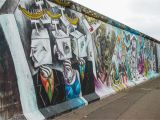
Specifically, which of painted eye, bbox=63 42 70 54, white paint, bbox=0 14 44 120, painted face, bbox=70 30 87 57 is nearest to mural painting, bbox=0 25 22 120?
white paint, bbox=0 14 44 120

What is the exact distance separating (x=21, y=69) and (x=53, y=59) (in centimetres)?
198

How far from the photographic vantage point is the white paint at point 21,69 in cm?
823

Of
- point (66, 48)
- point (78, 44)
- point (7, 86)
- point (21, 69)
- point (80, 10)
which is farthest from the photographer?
point (80, 10)

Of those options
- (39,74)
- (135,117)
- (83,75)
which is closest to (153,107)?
(135,117)

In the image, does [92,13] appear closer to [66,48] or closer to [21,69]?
[66,48]

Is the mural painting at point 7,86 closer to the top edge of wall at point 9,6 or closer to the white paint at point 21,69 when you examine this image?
the white paint at point 21,69

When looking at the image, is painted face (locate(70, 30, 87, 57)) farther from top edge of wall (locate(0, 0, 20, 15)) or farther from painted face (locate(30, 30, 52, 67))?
top edge of wall (locate(0, 0, 20, 15))

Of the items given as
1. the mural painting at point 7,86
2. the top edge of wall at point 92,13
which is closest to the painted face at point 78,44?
the top edge of wall at point 92,13

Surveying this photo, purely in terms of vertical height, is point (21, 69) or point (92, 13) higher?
point (92, 13)

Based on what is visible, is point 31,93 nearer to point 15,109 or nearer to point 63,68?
point 15,109

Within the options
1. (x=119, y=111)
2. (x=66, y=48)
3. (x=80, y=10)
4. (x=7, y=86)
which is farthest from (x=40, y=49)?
(x=80, y=10)

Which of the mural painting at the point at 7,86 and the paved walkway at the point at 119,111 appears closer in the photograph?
the mural painting at the point at 7,86

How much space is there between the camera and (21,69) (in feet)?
28.1

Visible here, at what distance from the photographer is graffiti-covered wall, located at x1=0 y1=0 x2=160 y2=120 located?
26.9ft
